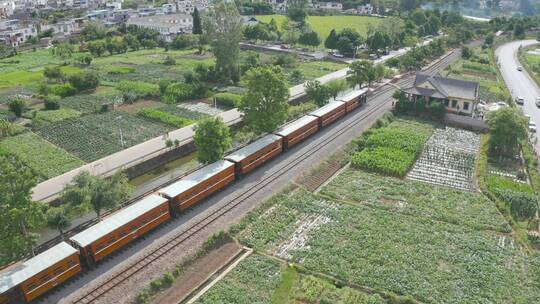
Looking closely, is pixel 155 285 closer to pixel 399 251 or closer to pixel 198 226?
pixel 198 226

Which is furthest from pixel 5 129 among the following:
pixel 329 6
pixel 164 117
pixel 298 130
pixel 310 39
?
pixel 329 6

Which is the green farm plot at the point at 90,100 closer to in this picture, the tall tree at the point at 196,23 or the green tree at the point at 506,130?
the green tree at the point at 506,130

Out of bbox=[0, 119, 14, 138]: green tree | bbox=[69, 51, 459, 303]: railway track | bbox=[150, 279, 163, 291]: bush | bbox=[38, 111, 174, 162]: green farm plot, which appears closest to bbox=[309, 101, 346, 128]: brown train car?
bbox=[69, 51, 459, 303]: railway track

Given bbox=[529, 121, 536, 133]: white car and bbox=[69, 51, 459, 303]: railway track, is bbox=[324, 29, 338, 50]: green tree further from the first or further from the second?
bbox=[529, 121, 536, 133]: white car

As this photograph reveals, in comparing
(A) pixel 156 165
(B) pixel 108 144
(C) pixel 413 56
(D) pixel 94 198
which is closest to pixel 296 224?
(D) pixel 94 198

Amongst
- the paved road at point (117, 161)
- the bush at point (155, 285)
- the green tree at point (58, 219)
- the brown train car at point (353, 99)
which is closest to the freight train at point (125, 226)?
the green tree at point (58, 219)
